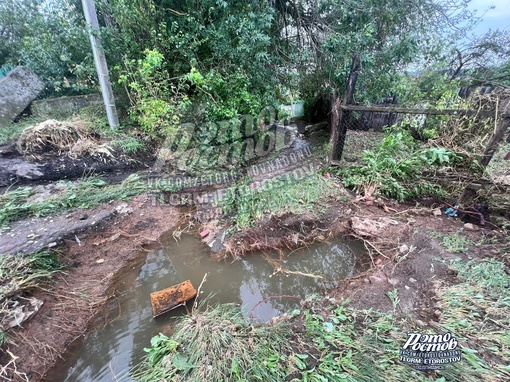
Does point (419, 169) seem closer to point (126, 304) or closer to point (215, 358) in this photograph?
point (215, 358)

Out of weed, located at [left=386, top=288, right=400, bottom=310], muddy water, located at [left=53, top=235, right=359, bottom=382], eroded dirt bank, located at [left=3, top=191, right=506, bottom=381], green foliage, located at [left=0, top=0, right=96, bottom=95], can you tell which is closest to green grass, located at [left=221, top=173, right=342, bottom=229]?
A: eroded dirt bank, located at [left=3, top=191, right=506, bottom=381]

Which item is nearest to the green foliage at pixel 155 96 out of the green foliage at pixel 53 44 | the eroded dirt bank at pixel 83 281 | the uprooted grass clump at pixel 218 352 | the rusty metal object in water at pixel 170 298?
the green foliage at pixel 53 44

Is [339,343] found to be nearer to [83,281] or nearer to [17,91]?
[83,281]

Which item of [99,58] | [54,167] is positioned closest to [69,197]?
[54,167]

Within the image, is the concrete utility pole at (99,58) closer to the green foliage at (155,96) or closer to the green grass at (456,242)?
the green foliage at (155,96)

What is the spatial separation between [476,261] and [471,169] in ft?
4.39

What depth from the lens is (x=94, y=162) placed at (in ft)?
13.6

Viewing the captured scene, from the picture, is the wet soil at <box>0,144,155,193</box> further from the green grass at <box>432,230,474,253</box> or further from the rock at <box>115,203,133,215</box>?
the green grass at <box>432,230,474,253</box>

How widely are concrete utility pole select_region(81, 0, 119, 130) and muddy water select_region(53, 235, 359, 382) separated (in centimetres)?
317

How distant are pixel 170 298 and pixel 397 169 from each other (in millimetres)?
3504

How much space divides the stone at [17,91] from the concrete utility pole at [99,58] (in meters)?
2.47

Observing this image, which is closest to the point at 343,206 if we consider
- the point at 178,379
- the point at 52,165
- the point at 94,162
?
the point at 178,379

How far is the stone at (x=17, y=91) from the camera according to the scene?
4.83 meters

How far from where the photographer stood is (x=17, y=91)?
5016 millimetres
